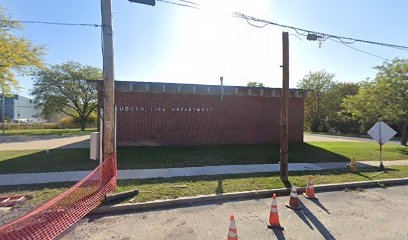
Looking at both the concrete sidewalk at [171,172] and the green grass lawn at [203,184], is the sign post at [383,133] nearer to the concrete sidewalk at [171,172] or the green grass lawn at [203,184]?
the concrete sidewalk at [171,172]

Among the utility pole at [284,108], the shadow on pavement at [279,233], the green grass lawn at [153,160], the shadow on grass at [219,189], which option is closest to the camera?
the shadow on pavement at [279,233]

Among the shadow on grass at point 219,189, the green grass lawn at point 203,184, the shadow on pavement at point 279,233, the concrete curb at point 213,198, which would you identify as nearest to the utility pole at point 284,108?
the green grass lawn at point 203,184

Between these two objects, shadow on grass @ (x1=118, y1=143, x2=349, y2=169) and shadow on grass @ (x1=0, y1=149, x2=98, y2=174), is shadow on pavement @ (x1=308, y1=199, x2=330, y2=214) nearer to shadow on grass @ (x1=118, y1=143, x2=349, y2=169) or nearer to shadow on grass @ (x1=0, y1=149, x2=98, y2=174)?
shadow on grass @ (x1=118, y1=143, x2=349, y2=169)

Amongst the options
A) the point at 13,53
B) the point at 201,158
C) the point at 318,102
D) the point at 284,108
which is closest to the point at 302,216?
the point at 284,108

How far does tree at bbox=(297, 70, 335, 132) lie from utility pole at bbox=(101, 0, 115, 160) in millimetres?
39624

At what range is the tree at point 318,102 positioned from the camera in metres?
38.8

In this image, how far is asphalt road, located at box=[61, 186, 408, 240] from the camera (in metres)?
3.87

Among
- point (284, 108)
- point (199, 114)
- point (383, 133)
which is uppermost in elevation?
point (284, 108)

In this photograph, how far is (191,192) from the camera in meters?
5.78

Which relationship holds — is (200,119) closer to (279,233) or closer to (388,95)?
(279,233)

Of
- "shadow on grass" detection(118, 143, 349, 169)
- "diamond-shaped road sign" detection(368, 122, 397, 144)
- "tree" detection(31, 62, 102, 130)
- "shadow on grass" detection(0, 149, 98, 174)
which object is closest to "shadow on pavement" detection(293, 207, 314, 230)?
"shadow on grass" detection(118, 143, 349, 169)

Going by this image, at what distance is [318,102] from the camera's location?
3959cm

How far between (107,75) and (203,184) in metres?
4.18

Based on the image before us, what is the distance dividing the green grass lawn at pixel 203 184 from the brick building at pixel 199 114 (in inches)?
286
